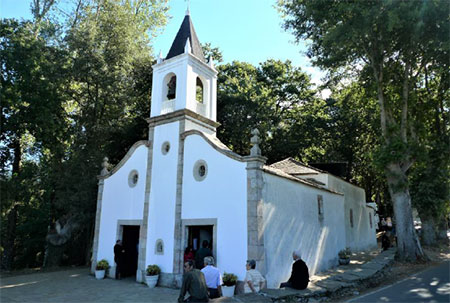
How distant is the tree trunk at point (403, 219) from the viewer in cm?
1584

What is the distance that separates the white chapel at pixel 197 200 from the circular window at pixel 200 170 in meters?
0.04

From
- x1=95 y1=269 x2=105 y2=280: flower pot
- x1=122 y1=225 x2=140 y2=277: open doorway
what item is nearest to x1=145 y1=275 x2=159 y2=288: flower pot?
x1=122 y1=225 x2=140 y2=277: open doorway

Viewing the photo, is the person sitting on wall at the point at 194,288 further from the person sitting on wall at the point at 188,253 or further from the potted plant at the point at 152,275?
the potted plant at the point at 152,275

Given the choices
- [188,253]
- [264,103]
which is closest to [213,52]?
[264,103]

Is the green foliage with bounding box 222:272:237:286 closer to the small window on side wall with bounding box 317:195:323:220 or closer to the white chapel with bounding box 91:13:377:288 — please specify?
the white chapel with bounding box 91:13:377:288

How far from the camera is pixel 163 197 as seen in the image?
1362 cm

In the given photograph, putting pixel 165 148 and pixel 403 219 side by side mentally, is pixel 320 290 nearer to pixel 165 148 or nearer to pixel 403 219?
pixel 165 148

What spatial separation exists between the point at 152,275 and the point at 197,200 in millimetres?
3345

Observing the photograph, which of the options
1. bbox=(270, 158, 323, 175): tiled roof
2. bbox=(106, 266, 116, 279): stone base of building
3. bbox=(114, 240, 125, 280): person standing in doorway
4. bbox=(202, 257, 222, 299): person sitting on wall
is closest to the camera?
bbox=(202, 257, 222, 299): person sitting on wall

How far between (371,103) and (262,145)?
8.93 meters

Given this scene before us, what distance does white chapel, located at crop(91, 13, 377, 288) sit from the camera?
37.1 feet

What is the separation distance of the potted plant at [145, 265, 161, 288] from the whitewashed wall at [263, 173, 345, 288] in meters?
4.46

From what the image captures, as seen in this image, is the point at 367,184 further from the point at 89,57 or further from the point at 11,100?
the point at 11,100

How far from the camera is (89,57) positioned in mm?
19328
